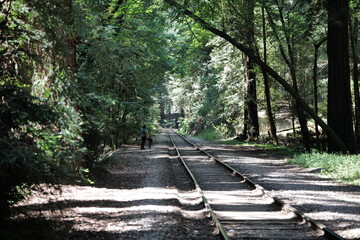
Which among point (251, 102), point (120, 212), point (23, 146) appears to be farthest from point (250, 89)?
point (23, 146)

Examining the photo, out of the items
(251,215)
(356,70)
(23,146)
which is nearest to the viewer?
(23,146)

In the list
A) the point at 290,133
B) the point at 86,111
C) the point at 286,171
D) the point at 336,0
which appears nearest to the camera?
the point at 86,111

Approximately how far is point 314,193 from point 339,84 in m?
8.78

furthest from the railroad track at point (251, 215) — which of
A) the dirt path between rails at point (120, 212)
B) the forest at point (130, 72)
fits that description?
the forest at point (130, 72)

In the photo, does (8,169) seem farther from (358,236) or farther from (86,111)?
(86,111)

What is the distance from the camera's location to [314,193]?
9531 millimetres

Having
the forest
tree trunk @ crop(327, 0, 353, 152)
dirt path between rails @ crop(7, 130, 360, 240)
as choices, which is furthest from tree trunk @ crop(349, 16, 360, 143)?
dirt path between rails @ crop(7, 130, 360, 240)

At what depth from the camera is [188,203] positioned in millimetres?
9078

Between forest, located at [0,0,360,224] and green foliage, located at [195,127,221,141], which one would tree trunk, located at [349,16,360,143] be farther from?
green foliage, located at [195,127,221,141]

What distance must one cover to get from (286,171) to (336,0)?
790cm

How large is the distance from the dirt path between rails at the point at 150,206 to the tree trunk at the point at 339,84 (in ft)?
13.8

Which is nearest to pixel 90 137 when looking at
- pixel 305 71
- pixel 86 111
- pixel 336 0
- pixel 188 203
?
pixel 86 111

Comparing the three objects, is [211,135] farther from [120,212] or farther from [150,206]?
[120,212]

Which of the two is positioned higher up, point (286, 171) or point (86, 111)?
point (86, 111)
